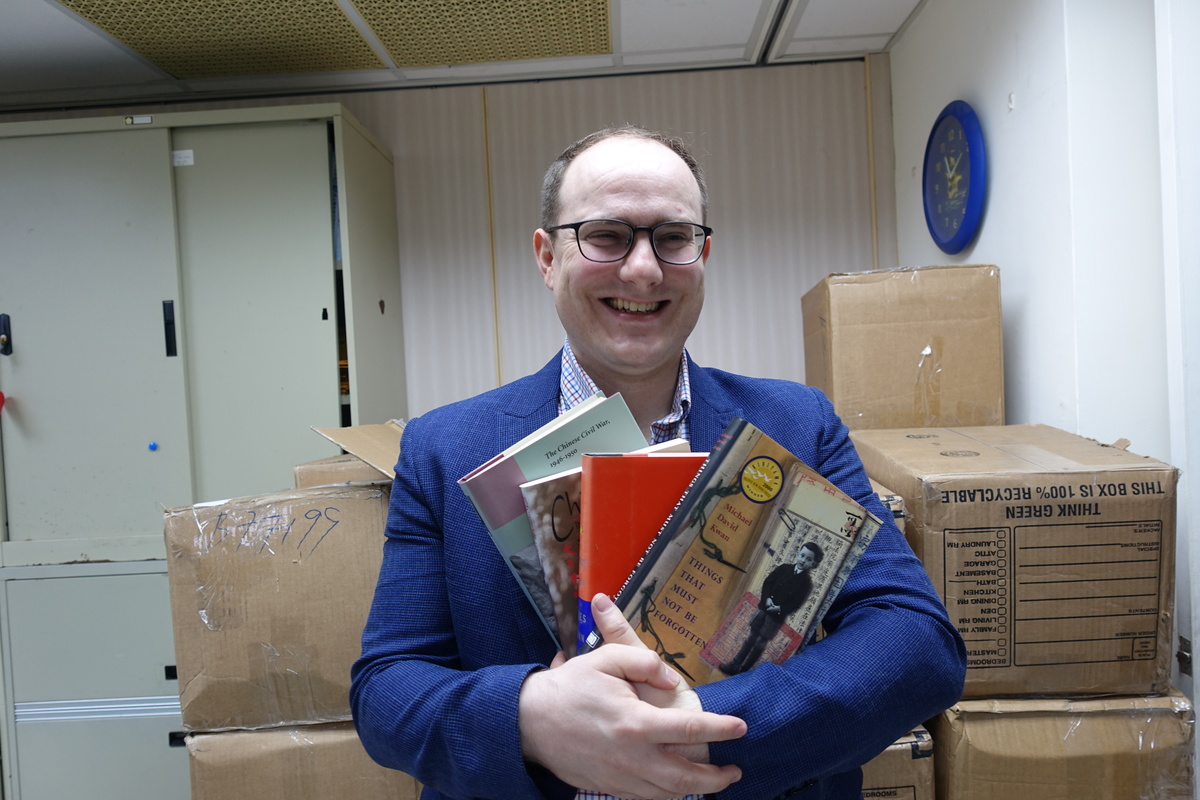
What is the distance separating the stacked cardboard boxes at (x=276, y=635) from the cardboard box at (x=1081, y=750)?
111 cm

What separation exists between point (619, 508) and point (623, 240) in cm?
35

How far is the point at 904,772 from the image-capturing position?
4.33ft

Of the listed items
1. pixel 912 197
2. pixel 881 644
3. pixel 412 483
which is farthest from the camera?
pixel 912 197

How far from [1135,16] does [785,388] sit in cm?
137

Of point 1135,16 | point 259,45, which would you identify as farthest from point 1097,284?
point 259,45

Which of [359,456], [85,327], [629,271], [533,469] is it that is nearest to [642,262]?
[629,271]

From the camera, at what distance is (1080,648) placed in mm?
1281

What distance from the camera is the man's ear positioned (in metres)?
0.91

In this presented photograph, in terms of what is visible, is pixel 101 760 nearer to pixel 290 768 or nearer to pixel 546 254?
pixel 290 768

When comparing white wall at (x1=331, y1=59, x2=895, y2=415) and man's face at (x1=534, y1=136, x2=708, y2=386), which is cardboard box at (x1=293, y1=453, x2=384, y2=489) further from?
white wall at (x1=331, y1=59, x2=895, y2=415)

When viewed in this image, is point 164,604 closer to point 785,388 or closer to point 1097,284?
point 785,388

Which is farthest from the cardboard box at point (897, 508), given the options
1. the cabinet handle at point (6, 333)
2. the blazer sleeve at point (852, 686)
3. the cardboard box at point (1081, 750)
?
the cabinet handle at point (6, 333)

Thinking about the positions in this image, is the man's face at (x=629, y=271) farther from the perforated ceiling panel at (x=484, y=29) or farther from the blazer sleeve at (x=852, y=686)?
the perforated ceiling panel at (x=484, y=29)

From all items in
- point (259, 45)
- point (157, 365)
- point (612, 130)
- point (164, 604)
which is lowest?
point (164, 604)
